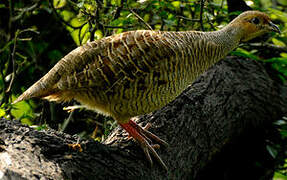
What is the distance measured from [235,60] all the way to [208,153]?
4.88 ft

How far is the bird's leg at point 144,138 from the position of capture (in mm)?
2588

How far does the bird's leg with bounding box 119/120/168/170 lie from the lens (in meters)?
2.59

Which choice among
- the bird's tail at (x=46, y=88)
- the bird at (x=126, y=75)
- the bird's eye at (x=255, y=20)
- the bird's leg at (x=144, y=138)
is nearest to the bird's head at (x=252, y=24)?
the bird's eye at (x=255, y=20)

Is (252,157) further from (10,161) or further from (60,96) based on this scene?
(10,161)

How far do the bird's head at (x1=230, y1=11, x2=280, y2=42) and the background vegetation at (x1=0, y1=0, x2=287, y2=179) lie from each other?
0.48 m

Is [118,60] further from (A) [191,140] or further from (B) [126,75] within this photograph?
(A) [191,140]

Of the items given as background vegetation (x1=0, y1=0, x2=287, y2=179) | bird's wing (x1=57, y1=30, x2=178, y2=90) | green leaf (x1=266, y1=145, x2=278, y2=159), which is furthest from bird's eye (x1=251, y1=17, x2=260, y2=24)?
green leaf (x1=266, y1=145, x2=278, y2=159)

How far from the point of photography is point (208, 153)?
128 inches

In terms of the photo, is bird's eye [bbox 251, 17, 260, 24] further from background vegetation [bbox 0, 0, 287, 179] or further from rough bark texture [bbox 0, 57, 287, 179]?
rough bark texture [bbox 0, 57, 287, 179]

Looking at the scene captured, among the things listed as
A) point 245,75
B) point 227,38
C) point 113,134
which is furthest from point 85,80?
point 245,75

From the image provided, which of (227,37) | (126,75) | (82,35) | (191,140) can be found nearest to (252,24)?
(227,37)

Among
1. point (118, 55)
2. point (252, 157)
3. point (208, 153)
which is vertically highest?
point (118, 55)

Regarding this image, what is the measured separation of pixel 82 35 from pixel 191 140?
7.42ft

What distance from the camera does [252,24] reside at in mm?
3109
